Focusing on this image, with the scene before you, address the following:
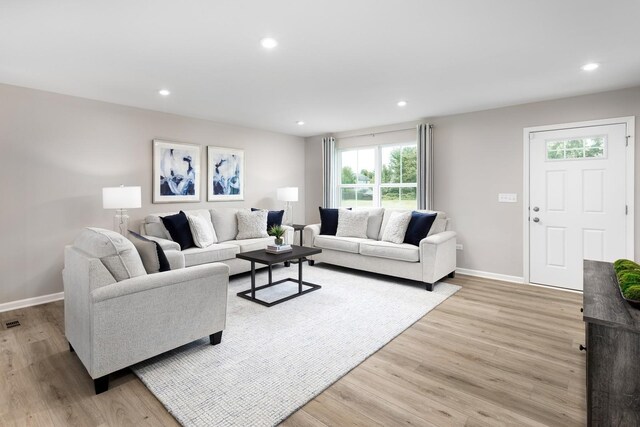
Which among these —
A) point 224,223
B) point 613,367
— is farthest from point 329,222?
point 613,367

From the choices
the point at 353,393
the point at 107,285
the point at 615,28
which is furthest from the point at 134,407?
the point at 615,28

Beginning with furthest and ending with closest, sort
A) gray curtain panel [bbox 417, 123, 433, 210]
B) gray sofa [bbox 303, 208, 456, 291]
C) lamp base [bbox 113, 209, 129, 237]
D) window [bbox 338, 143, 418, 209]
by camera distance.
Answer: window [bbox 338, 143, 418, 209]
gray curtain panel [bbox 417, 123, 433, 210]
gray sofa [bbox 303, 208, 456, 291]
lamp base [bbox 113, 209, 129, 237]

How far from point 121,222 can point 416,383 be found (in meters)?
3.80

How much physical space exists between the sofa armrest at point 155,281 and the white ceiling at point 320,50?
5.66 ft

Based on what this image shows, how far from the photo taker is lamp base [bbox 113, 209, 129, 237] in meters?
3.98

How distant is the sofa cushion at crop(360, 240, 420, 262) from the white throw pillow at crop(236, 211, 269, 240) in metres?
1.58

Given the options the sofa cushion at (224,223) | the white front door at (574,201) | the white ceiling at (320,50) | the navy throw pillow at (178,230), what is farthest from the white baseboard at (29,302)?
the white front door at (574,201)

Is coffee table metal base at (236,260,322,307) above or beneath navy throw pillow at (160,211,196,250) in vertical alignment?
beneath

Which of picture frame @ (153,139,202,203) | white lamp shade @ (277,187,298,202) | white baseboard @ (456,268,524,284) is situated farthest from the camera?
white lamp shade @ (277,187,298,202)

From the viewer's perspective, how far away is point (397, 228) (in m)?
4.57

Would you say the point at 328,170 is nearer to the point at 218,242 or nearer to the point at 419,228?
the point at 419,228

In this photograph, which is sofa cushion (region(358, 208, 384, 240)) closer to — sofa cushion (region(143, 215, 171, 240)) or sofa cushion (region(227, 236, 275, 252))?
sofa cushion (region(227, 236, 275, 252))

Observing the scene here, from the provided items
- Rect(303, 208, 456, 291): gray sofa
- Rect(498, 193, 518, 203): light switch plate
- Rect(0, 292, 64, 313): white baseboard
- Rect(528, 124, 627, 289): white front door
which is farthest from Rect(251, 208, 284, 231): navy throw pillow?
Rect(528, 124, 627, 289): white front door

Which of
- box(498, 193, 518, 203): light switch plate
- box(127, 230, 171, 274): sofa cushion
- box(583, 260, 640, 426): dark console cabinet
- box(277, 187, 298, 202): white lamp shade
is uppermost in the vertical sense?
box(277, 187, 298, 202): white lamp shade
